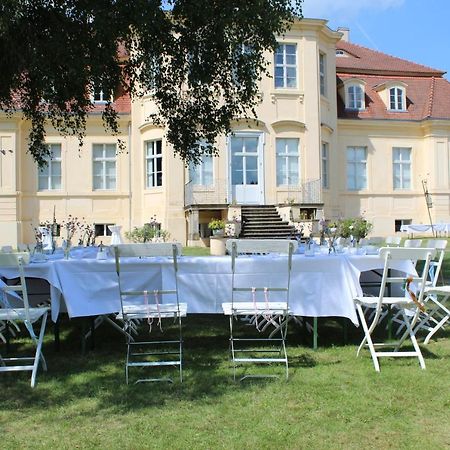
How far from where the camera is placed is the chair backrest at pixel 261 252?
440 cm

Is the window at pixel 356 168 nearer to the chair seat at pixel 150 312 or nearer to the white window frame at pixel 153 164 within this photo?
the white window frame at pixel 153 164

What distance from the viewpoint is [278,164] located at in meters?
20.6

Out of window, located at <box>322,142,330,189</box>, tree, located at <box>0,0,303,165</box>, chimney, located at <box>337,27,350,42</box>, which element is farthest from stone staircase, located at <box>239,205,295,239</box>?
chimney, located at <box>337,27,350,42</box>

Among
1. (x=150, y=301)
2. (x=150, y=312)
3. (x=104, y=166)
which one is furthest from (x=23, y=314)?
(x=104, y=166)

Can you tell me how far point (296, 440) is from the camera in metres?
2.94

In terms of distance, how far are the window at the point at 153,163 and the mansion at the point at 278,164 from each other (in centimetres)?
4

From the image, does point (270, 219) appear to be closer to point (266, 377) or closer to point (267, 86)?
point (267, 86)

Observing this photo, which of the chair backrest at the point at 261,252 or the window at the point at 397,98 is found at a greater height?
the window at the point at 397,98

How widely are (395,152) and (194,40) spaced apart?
17.3 meters

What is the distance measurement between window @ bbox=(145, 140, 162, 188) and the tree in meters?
11.3

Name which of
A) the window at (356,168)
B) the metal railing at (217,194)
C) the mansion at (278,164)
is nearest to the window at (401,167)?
the mansion at (278,164)

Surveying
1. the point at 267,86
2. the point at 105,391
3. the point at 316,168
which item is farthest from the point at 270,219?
the point at 105,391

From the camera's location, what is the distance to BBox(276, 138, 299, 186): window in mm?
20562

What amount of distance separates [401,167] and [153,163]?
1059 centimetres
